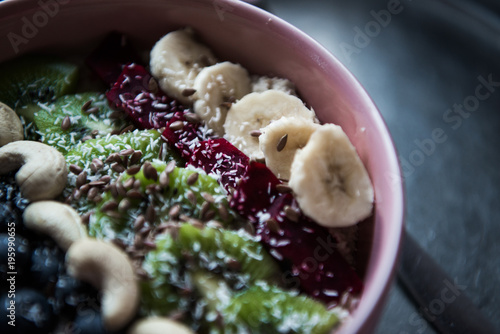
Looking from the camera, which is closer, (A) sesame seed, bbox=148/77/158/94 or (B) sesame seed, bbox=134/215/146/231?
(B) sesame seed, bbox=134/215/146/231

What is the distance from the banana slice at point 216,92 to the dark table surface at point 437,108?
43 cm

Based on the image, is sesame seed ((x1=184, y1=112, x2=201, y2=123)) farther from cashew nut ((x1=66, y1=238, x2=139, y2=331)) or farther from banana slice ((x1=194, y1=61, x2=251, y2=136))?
cashew nut ((x1=66, y1=238, x2=139, y2=331))

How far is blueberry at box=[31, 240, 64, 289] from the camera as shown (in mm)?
701

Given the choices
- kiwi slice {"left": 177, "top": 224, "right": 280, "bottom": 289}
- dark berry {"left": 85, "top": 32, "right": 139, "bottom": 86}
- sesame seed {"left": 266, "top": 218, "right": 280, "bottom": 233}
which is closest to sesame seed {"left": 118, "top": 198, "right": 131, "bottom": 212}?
kiwi slice {"left": 177, "top": 224, "right": 280, "bottom": 289}

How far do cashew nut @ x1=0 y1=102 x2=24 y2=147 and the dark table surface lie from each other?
0.74 meters

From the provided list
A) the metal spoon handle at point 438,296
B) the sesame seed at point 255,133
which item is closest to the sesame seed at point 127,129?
the sesame seed at point 255,133

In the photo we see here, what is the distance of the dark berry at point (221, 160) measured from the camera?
82 centimetres

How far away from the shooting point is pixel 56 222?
73 cm

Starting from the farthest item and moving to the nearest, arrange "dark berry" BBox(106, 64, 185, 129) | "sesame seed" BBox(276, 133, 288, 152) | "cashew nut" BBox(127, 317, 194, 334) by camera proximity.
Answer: "dark berry" BBox(106, 64, 185, 129), "sesame seed" BBox(276, 133, 288, 152), "cashew nut" BBox(127, 317, 194, 334)

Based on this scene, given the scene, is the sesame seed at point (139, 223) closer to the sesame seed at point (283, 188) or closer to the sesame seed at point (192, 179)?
the sesame seed at point (192, 179)

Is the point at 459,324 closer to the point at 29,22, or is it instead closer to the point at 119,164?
the point at 119,164

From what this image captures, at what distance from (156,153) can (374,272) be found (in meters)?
0.41

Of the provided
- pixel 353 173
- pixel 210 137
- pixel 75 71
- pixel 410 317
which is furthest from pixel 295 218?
pixel 75 71

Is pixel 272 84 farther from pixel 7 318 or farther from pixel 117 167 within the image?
pixel 7 318
